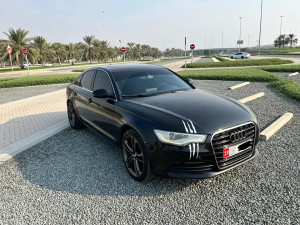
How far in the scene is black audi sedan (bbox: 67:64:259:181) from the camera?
2.82m

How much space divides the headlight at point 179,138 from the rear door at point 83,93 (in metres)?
2.37

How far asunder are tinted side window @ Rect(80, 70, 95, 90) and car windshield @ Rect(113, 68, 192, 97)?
0.92 metres

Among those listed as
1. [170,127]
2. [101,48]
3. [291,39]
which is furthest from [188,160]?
[291,39]

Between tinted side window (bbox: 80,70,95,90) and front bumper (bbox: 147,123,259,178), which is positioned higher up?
tinted side window (bbox: 80,70,95,90)

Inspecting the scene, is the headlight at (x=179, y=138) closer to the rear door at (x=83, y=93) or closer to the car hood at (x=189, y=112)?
the car hood at (x=189, y=112)

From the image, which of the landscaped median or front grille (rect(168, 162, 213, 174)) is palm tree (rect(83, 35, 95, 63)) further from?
front grille (rect(168, 162, 213, 174))

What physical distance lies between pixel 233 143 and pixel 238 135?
0.14m

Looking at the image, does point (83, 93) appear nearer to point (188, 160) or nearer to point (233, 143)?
point (188, 160)

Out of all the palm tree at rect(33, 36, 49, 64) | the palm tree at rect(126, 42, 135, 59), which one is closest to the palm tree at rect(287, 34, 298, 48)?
the palm tree at rect(126, 42, 135, 59)

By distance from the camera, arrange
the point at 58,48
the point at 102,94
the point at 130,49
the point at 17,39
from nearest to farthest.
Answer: the point at 102,94 → the point at 17,39 → the point at 58,48 → the point at 130,49

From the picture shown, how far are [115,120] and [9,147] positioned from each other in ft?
9.67

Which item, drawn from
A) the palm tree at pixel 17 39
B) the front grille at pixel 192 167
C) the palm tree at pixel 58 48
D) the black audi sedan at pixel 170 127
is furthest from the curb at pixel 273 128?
the palm tree at pixel 58 48

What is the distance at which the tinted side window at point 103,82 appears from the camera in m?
4.12

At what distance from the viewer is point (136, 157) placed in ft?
11.0
